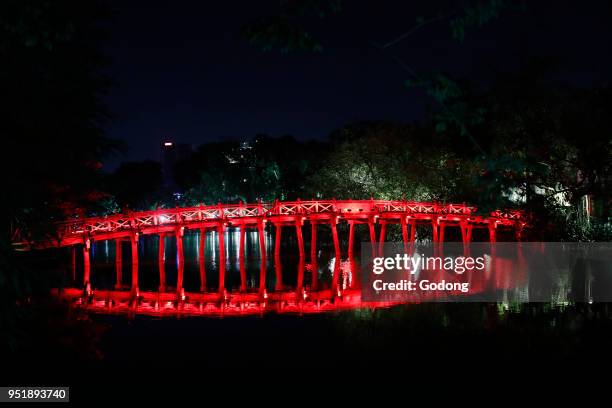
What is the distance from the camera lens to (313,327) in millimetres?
14523

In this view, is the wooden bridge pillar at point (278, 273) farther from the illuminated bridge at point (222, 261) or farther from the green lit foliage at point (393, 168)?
the green lit foliage at point (393, 168)

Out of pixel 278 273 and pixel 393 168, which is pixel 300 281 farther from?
pixel 393 168

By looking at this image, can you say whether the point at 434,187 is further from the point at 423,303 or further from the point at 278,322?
the point at 278,322

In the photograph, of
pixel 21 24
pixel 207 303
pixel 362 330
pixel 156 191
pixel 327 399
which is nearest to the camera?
pixel 21 24

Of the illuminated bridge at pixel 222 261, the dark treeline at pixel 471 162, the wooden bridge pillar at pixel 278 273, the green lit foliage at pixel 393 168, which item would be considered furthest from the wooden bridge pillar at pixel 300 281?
the green lit foliage at pixel 393 168

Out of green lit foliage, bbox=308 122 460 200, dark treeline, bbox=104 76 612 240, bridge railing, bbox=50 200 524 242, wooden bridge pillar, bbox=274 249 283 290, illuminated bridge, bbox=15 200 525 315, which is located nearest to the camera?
dark treeline, bbox=104 76 612 240

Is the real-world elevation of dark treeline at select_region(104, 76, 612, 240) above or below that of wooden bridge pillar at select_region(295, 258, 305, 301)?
above

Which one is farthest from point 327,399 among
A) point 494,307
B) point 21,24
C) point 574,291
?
point 574,291

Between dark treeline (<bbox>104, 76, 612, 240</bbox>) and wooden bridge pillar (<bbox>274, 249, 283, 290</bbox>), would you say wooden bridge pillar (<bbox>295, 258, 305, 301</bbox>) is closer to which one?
wooden bridge pillar (<bbox>274, 249, 283, 290</bbox>)

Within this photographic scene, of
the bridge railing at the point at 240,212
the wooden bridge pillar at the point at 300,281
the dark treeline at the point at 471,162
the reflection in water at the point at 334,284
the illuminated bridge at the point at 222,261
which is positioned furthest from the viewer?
the bridge railing at the point at 240,212

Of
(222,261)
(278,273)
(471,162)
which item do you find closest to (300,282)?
(278,273)

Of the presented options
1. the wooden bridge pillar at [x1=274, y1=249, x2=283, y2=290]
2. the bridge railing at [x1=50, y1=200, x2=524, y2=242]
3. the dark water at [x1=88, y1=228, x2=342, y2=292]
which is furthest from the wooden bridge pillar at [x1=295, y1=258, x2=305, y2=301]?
the bridge railing at [x1=50, y1=200, x2=524, y2=242]

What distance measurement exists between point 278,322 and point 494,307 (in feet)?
19.7

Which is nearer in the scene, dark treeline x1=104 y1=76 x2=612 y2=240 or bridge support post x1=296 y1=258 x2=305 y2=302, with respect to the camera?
dark treeline x1=104 y1=76 x2=612 y2=240
